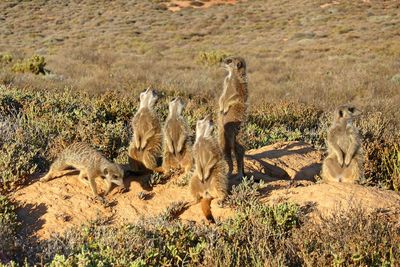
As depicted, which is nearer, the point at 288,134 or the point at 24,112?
the point at 24,112

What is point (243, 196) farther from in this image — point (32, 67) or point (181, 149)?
point (32, 67)

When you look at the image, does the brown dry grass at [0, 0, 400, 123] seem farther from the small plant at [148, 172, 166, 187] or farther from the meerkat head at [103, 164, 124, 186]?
the meerkat head at [103, 164, 124, 186]

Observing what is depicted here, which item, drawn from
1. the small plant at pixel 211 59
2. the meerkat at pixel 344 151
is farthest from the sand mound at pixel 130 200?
the small plant at pixel 211 59

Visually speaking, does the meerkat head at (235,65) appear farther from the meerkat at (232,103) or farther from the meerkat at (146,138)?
the meerkat at (146,138)

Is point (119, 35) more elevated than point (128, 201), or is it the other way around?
point (128, 201)

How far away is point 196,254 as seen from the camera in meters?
4.01

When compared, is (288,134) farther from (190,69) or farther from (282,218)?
(190,69)

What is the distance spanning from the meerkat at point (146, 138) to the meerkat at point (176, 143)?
0.13 meters

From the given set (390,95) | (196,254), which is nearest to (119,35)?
(390,95)

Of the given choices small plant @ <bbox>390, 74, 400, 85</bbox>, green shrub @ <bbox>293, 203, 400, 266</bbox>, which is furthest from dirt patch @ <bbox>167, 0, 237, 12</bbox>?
green shrub @ <bbox>293, 203, 400, 266</bbox>

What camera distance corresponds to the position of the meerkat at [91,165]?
5.55m

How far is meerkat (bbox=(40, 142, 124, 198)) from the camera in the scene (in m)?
5.55

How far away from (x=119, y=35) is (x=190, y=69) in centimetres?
1795

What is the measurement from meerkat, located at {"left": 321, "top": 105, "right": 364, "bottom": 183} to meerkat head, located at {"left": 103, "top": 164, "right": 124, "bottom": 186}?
8.61ft
